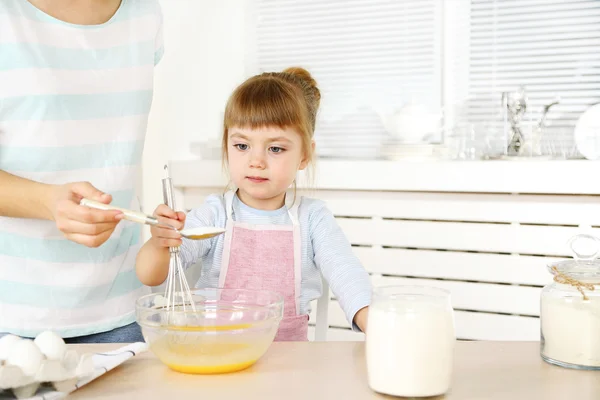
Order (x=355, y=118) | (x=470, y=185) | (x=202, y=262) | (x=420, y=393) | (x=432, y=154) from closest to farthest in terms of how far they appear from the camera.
A: (x=420, y=393) < (x=202, y=262) < (x=470, y=185) < (x=432, y=154) < (x=355, y=118)

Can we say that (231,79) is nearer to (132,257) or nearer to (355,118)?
(355,118)

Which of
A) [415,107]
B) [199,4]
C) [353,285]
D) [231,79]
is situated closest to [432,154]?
[415,107]

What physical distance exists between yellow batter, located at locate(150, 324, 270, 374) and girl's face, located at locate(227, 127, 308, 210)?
660 millimetres

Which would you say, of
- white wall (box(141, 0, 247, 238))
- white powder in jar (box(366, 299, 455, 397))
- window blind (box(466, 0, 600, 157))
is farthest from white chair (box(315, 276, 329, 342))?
white wall (box(141, 0, 247, 238))

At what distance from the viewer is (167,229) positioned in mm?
1272

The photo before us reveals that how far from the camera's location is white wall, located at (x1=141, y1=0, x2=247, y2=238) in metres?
3.26

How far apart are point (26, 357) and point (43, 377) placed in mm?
34

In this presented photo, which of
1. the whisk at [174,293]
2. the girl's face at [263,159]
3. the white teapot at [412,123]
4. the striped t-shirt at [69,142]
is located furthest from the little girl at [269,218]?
the white teapot at [412,123]

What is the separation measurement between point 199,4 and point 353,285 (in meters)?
2.23

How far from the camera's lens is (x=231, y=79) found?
342 centimetres

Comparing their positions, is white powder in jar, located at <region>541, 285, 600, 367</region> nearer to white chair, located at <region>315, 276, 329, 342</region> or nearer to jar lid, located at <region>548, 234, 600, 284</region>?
jar lid, located at <region>548, 234, 600, 284</region>

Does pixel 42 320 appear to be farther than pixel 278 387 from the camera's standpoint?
Yes

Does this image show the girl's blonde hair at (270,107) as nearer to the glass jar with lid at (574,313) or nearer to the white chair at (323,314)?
the white chair at (323,314)

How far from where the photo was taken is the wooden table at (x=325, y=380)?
0.96 metres
